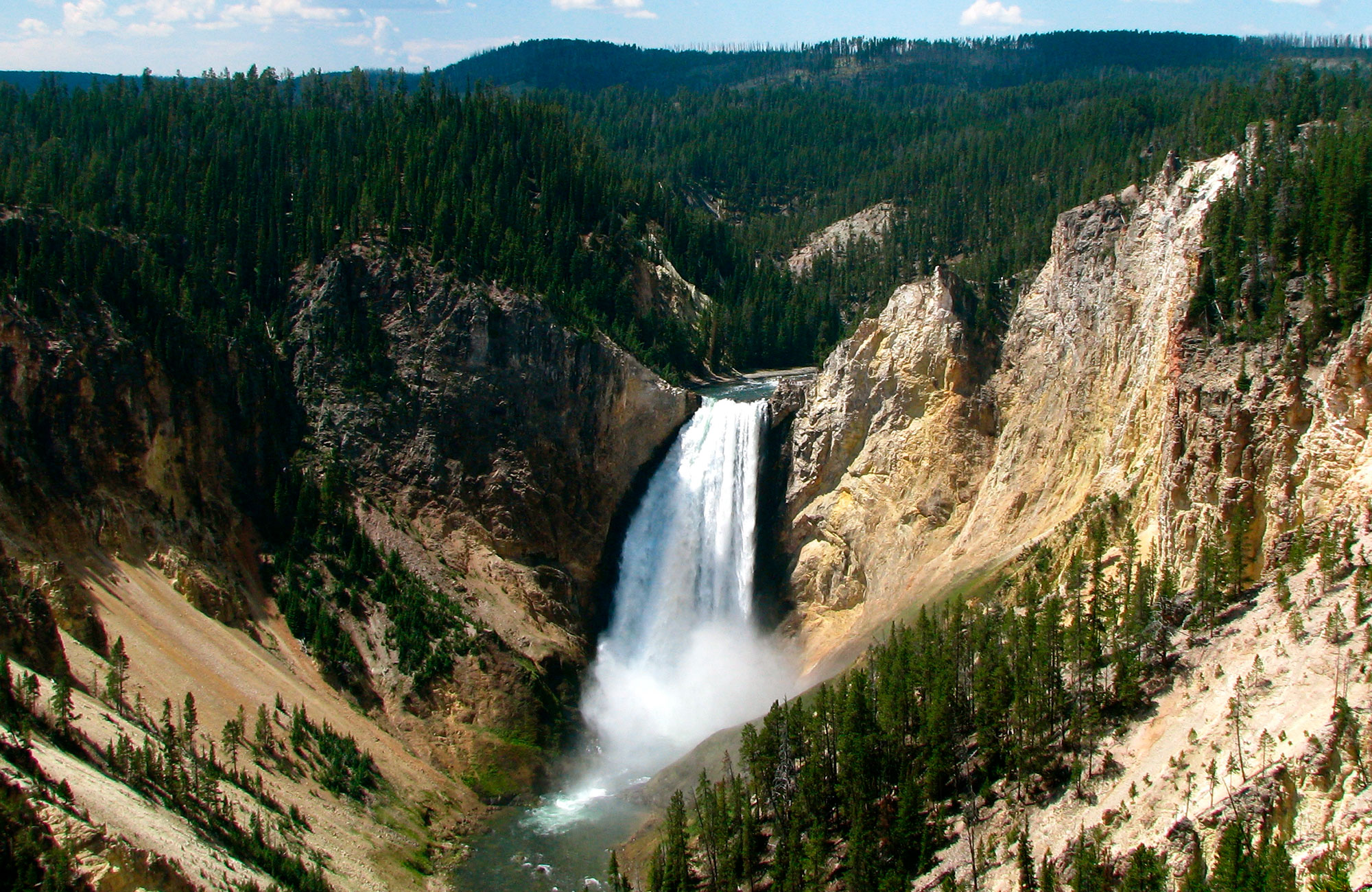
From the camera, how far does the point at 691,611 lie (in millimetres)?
66250

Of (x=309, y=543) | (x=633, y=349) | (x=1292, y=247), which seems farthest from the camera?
(x=633, y=349)

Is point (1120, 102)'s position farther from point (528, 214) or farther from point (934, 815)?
point (934, 815)

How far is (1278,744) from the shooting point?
96.5 feet

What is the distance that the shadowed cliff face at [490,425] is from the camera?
65.9m

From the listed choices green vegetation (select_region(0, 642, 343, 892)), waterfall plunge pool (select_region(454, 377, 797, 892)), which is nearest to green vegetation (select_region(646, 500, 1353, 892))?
waterfall plunge pool (select_region(454, 377, 797, 892))

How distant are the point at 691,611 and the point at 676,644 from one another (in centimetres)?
208

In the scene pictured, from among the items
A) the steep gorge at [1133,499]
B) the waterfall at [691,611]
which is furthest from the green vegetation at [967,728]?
the waterfall at [691,611]

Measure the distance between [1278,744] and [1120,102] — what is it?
11855cm

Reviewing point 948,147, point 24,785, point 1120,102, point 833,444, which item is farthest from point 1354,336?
point 948,147

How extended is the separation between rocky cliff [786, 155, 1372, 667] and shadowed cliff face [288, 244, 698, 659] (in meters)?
12.2

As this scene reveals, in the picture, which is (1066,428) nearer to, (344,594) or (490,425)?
(490,425)

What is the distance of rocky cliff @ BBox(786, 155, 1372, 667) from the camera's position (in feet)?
125

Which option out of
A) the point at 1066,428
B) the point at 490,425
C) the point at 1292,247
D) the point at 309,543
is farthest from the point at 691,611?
the point at 1292,247

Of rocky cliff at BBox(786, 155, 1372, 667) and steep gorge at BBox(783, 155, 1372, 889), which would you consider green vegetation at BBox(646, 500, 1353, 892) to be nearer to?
steep gorge at BBox(783, 155, 1372, 889)
